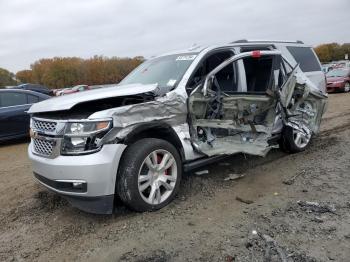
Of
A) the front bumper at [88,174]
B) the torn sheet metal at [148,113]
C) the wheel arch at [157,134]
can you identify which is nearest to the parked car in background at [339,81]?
the torn sheet metal at [148,113]

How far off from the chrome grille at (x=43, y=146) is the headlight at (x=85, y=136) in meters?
0.27

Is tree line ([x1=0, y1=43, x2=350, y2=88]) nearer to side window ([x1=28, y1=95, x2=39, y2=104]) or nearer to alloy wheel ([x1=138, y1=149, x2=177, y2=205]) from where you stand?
side window ([x1=28, y1=95, x2=39, y2=104])

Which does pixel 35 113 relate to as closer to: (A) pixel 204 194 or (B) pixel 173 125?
(B) pixel 173 125

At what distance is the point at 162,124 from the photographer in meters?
4.43

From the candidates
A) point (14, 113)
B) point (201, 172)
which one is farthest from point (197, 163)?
point (14, 113)

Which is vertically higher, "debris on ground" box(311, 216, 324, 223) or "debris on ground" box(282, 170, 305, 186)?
"debris on ground" box(282, 170, 305, 186)

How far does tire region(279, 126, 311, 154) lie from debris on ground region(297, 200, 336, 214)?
203cm

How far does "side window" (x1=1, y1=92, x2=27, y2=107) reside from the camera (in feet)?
31.4

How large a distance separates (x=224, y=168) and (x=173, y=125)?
1.61m

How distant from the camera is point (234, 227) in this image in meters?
3.86

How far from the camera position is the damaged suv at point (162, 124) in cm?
391

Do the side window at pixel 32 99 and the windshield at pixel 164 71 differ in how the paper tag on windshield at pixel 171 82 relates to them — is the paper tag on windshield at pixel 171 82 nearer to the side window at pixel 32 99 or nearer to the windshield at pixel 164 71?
the windshield at pixel 164 71

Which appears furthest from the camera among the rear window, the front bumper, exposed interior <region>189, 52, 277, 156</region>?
the rear window

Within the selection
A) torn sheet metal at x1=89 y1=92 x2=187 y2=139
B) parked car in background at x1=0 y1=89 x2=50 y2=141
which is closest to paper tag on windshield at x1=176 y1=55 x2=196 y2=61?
torn sheet metal at x1=89 y1=92 x2=187 y2=139
